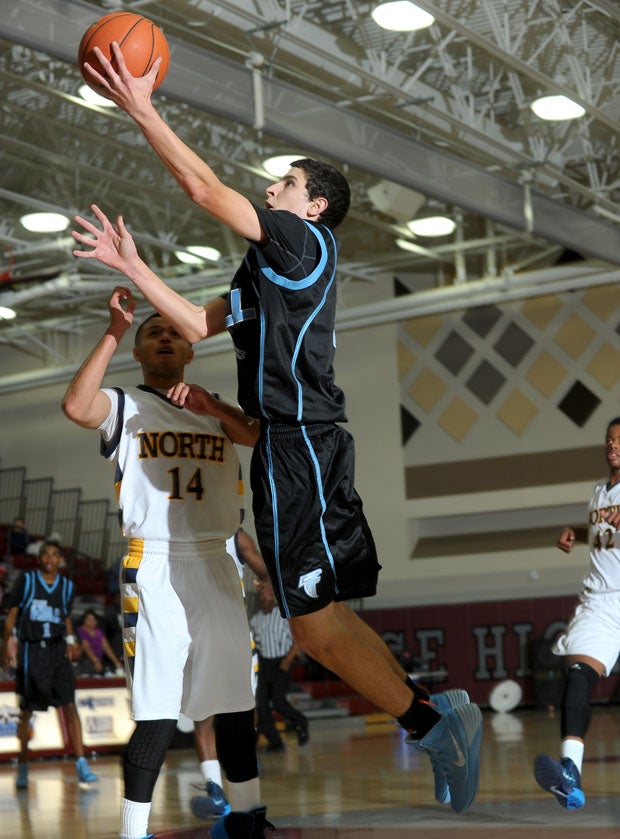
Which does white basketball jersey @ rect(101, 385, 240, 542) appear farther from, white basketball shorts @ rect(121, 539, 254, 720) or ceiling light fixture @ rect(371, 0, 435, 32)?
ceiling light fixture @ rect(371, 0, 435, 32)

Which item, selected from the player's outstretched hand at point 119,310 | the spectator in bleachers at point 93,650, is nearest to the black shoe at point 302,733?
the spectator in bleachers at point 93,650

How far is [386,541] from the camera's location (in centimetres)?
2098

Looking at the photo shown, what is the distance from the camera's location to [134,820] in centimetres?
389

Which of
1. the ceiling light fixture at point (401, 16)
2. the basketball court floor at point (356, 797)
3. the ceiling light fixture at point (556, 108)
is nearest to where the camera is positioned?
the basketball court floor at point (356, 797)

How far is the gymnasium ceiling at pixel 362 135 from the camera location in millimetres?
12062

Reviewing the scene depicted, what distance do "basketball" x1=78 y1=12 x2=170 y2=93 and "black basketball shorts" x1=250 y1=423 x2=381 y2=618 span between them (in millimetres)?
1283

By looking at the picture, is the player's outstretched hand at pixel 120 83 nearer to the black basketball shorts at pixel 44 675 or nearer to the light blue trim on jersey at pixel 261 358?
the light blue trim on jersey at pixel 261 358

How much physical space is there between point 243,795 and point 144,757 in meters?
0.48

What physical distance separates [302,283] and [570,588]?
16.3 metres

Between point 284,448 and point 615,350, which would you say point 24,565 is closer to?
point 615,350

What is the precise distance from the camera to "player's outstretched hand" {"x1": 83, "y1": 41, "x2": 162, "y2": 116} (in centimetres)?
353

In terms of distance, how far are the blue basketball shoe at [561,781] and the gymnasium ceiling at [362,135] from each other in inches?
289

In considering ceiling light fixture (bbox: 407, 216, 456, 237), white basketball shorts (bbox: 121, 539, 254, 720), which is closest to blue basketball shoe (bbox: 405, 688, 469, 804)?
white basketball shorts (bbox: 121, 539, 254, 720)

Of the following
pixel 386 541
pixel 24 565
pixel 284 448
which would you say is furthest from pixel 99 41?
pixel 24 565
